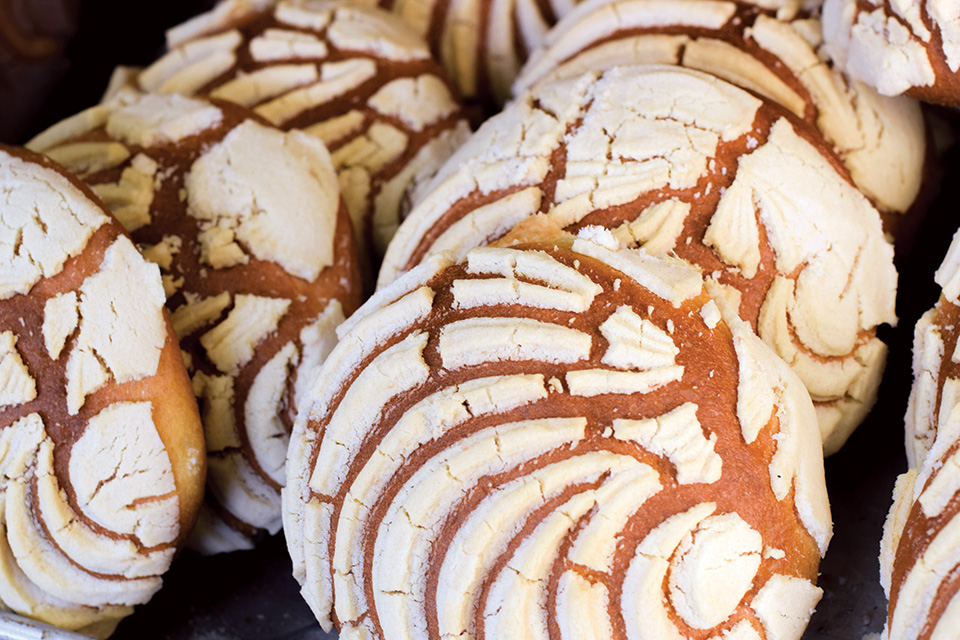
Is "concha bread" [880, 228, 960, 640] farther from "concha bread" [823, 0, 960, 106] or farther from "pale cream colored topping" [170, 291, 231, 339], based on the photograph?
"pale cream colored topping" [170, 291, 231, 339]

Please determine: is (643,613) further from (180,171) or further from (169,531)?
(180,171)

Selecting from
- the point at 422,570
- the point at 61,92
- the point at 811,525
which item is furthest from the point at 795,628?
the point at 61,92

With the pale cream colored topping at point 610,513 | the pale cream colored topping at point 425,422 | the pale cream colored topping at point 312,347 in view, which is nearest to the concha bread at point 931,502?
the pale cream colored topping at point 610,513

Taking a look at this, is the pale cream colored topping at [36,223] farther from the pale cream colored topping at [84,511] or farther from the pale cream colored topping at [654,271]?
the pale cream colored topping at [654,271]

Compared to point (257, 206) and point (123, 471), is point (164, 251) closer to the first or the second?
point (257, 206)

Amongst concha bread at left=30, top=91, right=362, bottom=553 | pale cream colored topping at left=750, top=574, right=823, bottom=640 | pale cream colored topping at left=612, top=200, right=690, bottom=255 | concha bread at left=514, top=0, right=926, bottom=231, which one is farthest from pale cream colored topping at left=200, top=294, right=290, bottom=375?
pale cream colored topping at left=750, top=574, right=823, bottom=640

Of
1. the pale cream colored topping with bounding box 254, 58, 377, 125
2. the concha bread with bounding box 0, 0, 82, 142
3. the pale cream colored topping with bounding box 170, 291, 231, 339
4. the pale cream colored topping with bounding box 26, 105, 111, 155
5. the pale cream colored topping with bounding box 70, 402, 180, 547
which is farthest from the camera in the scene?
the concha bread with bounding box 0, 0, 82, 142
